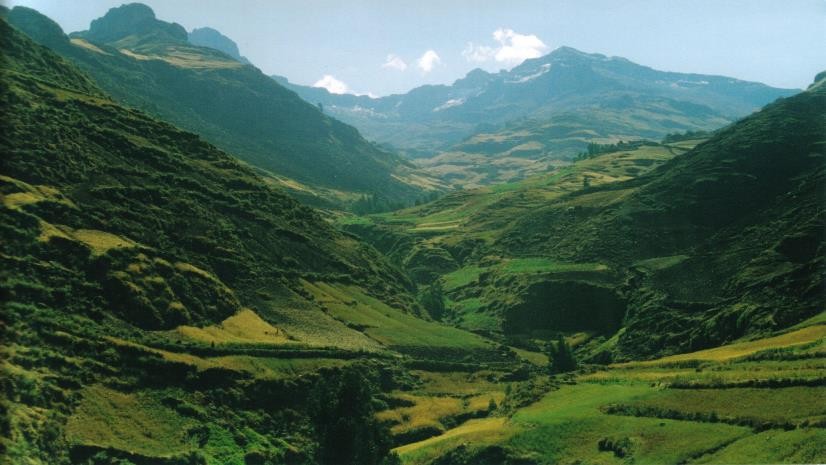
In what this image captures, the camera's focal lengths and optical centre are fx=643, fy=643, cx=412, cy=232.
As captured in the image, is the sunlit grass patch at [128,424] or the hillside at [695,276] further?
the hillside at [695,276]

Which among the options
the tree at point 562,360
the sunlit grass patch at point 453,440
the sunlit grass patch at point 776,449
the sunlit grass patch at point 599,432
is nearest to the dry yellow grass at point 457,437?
the sunlit grass patch at point 453,440

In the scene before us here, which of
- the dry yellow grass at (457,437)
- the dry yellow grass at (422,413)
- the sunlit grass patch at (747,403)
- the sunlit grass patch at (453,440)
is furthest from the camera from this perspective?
the dry yellow grass at (422,413)

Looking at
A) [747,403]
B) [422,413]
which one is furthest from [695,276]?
[747,403]

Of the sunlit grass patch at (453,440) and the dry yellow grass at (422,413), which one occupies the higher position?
the sunlit grass patch at (453,440)

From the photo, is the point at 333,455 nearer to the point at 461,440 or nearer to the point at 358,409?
the point at 358,409

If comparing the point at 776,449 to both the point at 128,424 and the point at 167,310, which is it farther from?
the point at 167,310

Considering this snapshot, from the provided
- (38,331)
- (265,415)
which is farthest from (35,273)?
(265,415)

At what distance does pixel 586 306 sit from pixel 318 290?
234 ft

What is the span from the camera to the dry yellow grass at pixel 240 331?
354 ft

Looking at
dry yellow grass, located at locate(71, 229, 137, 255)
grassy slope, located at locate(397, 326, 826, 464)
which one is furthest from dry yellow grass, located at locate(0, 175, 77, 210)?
grassy slope, located at locate(397, 326, 826, 464)

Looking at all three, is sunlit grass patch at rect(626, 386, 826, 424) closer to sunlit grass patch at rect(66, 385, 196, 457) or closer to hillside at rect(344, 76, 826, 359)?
hillside at rect(344, 76, 826, 359)

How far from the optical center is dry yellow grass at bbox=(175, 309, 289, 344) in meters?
108

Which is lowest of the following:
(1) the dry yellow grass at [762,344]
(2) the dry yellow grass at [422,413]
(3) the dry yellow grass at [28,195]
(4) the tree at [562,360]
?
(2) the dry yellow grass at [422,413]

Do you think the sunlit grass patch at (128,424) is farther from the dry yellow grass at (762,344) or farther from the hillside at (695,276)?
the hillside at (695,276)
